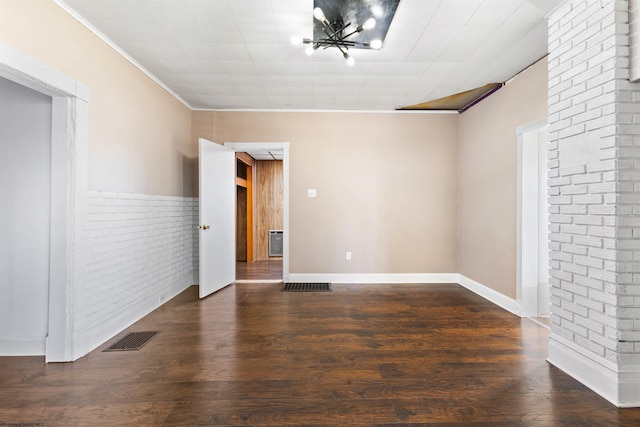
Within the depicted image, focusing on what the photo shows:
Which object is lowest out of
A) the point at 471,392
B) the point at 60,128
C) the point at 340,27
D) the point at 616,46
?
the point at 471,392

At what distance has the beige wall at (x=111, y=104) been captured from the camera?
200 centimetres

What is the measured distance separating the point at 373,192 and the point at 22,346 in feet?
13.3

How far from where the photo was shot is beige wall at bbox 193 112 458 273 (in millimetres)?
4562

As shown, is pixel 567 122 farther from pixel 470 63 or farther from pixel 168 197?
pixel 168 197

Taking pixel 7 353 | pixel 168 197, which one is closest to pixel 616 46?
pixel 168 197

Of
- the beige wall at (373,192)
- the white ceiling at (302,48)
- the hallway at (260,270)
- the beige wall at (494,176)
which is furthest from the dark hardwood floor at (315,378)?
the white ceiling at (302,48)

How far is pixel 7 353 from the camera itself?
7.70 ft

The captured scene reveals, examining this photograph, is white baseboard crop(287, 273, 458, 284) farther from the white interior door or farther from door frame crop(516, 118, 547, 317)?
door frame crop(516, 118, 547, 317)

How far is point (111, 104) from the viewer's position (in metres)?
2.73

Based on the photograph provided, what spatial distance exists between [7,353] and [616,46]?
4.70 meters

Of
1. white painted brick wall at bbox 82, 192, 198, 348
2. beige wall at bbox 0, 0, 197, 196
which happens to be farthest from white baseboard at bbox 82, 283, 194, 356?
beige wall at bbox 0, 0, 197, 196

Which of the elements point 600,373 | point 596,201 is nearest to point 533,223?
point 596,201

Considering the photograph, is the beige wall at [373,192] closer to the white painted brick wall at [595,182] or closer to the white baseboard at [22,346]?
the white painted brick wall at [595,182]

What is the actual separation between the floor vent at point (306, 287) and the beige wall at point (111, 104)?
1975 millimetres
